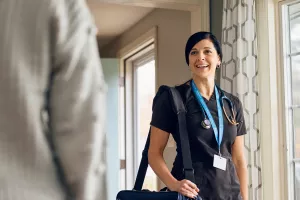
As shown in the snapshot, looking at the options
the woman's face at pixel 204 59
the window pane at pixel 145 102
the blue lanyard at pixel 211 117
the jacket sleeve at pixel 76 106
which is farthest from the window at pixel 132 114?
the jacket sleeve at pixel 76 106

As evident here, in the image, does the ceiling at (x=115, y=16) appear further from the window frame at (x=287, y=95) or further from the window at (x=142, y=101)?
the window frame at (x=287, y=95)

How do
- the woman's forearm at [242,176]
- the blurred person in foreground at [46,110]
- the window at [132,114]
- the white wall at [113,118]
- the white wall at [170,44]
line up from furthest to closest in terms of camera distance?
the window at [132,114]
the white wall at [113,118]
the white wall at [170,44]
the woman's forearm at [242,176]
the blurred person in foreground at [46,110]

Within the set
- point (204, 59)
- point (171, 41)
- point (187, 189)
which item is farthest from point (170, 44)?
point (187, 189)

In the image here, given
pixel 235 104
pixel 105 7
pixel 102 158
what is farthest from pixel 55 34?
pixel 105 7

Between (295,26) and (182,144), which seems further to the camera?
(295,26)

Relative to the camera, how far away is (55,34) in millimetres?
656

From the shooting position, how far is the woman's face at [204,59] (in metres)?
1.97

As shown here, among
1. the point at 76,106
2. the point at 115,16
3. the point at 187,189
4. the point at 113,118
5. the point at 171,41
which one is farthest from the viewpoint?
the point at 113,118

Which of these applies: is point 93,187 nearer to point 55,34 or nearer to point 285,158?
point 55,34

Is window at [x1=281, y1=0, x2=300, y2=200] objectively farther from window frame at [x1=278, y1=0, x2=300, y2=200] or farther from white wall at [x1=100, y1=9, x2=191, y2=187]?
white wall at [x1=100, y1=9, x2=191, y2=187]

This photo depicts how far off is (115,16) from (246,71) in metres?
2.01

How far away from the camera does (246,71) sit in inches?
105

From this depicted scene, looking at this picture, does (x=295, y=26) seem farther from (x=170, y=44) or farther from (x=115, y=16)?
(x=115, y=16)

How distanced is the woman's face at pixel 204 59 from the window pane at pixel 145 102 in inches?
107
